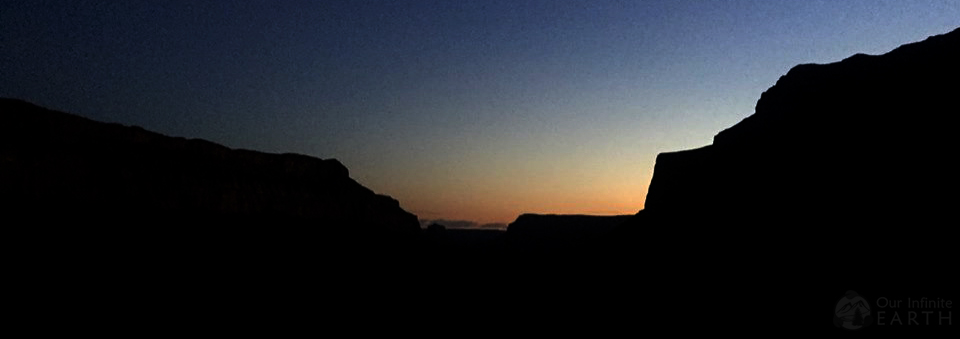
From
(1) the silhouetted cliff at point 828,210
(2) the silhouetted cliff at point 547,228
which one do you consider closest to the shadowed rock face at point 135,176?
(1) the silhouetted cliff at point 828,210

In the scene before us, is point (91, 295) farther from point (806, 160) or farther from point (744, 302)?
point (806, 160)

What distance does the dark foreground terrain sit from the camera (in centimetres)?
1888

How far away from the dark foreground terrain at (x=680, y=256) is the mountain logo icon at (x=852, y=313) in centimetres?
23

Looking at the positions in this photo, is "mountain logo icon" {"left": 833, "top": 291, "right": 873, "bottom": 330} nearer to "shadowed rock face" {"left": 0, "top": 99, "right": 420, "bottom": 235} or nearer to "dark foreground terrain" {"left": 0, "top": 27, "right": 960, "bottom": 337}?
"dark foreground terrain" {"left": 0, "top": 27, "right": 960, "bottom": 337}

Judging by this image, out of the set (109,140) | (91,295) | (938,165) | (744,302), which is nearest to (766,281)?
(744,302)

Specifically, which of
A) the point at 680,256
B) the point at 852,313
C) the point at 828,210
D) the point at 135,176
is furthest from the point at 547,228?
the point at 852,313

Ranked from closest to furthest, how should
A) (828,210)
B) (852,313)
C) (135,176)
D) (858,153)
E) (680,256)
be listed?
(852,313) < (828,210) < (858,153) < (680,256) < (135,176)

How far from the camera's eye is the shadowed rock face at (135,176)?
55031 millimetres

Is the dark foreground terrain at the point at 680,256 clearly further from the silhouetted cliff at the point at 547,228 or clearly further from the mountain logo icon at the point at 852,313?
the silhouetted cliff at the point at 547,228

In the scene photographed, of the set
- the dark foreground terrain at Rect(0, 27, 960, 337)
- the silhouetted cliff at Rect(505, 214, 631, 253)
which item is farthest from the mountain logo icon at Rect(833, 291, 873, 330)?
the silhouetted cliff at Rect(505, 214, 631, 253)

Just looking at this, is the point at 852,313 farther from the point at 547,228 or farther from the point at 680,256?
the point at 547,228

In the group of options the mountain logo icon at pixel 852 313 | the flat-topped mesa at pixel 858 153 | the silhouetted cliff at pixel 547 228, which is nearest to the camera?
the mountain logo icon at pixel 852 313

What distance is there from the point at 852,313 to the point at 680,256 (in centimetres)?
1144

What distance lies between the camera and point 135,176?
67.0m
